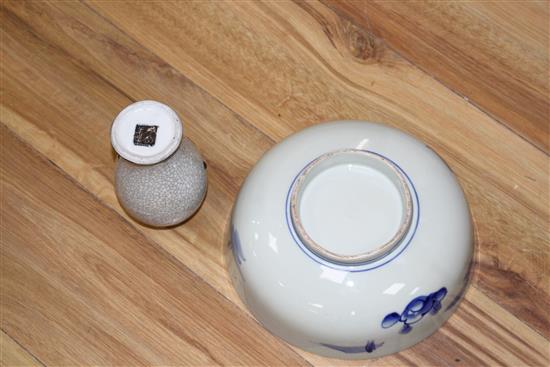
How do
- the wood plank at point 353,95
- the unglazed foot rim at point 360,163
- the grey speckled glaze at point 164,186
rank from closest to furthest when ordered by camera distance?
the unglazed foot rim at point 360,163 < the grey speckled glaze at point 164,186 < the wood plank at point 353,95

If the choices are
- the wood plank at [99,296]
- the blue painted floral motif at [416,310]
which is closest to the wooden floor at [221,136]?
the wood plank at [99,296]

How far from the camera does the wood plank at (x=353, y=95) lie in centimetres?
95

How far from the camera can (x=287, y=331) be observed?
851 mm

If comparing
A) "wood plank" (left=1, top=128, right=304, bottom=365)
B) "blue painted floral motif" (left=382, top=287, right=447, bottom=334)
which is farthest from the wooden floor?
"blue painted floral motif" (left=382, top=287, right=447, bottom=334)

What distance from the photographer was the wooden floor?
0.93 metres

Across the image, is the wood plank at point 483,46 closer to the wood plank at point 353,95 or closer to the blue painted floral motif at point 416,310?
the wood plank at point 353,95

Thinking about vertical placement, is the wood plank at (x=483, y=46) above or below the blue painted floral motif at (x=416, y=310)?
above

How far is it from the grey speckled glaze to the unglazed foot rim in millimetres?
135

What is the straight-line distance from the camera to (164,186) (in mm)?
855

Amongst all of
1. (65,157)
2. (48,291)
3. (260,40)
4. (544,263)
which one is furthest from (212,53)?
(544,263)

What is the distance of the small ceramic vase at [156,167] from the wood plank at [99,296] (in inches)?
2.2

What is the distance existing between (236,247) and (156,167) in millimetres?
108

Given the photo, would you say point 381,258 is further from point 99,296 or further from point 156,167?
point 99,296

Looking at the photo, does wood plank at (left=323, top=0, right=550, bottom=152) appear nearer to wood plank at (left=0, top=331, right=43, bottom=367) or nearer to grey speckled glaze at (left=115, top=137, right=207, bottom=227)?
grey speckled glaze at (left=115, top=137, right=207, bottom=227)
